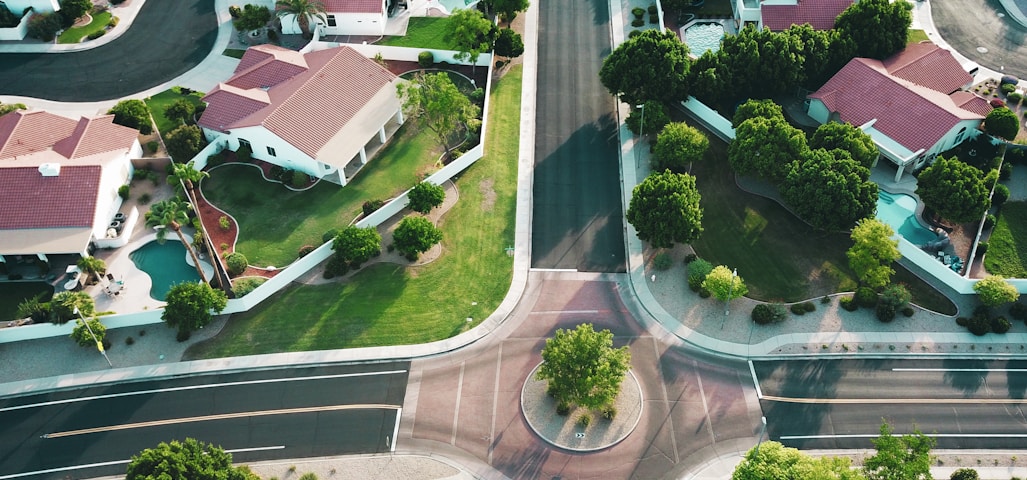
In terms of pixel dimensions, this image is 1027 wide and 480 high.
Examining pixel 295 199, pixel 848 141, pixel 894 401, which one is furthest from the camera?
pixel 295 199

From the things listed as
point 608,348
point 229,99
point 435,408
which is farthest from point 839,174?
point 229,99

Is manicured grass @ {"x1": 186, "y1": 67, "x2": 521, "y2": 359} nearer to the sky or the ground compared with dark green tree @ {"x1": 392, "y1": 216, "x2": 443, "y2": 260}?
nearer to the ground

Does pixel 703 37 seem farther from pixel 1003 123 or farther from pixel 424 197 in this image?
pixel 424 197

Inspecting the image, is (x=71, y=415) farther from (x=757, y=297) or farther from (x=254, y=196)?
(x=757, y=297)

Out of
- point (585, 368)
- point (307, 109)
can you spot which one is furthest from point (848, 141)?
point (307, 109)

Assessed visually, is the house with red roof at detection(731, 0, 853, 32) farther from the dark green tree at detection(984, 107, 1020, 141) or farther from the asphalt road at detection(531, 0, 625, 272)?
the dark green tree at detection(984, 107, 1020, 141)

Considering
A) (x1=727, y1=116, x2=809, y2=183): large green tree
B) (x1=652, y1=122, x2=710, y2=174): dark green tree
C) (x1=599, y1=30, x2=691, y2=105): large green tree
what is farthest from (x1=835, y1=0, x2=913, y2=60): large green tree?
(x1=652, y1=122, x2=710, y2=174): dark green tree
